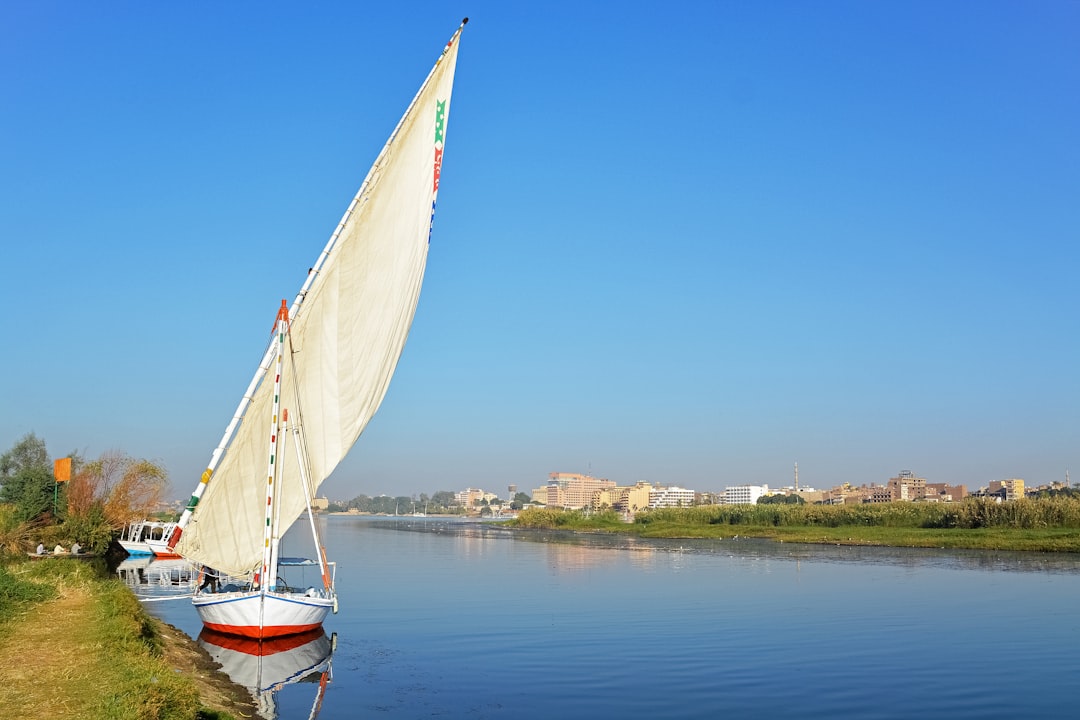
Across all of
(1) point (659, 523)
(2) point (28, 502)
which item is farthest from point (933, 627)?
(1) point (659, 523)

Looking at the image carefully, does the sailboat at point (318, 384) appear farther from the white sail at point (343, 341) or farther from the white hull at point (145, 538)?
the white hull at point (145, 538)

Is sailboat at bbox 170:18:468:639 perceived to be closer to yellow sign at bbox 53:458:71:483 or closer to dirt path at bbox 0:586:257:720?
dirt path at bbox 0:586:257:720

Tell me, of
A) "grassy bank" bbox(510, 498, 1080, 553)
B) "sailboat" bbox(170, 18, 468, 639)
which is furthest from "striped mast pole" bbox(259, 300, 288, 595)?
"grassy bank" bbox(510, 498, 1080, 553)

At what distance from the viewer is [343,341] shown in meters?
21.8

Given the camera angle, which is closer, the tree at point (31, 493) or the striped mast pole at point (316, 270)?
the striped mast pole at point (316, 270)

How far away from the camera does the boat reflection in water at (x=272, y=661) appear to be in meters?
17.3

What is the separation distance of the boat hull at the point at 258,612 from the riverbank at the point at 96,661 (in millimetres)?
877

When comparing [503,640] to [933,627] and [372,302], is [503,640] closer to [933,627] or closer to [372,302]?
[372,302]

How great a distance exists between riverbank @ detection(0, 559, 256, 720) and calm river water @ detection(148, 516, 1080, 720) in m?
2.27

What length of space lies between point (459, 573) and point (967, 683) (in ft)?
94.3

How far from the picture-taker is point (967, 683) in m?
18.9

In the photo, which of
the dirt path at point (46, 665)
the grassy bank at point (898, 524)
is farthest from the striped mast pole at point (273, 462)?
the grassy bank at point (898, 524)

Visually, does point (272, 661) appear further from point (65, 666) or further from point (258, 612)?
point (65, 666)

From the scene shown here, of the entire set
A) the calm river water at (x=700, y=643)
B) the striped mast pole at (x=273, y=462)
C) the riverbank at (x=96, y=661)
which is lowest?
the calm river water at (x=700, y=643)
